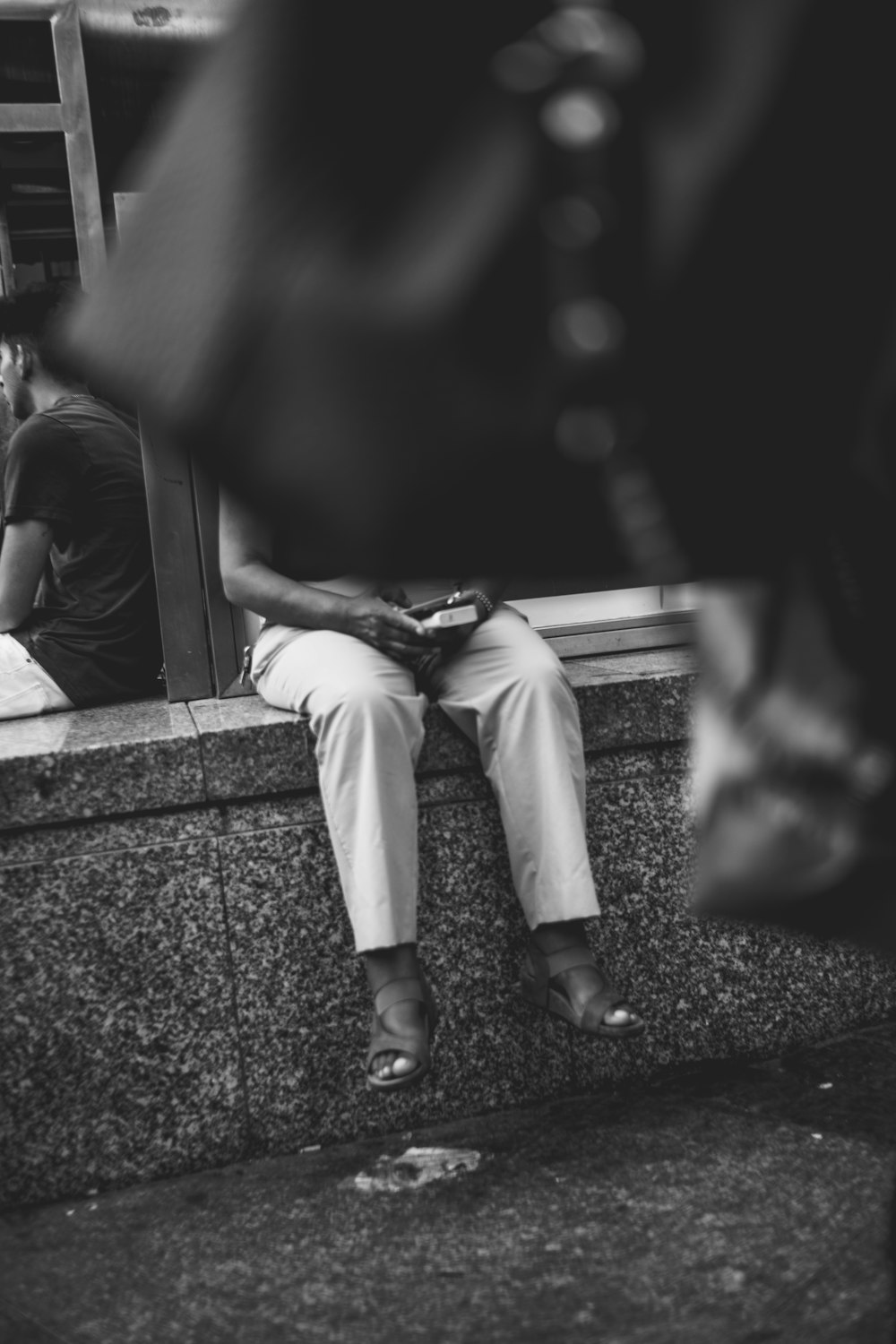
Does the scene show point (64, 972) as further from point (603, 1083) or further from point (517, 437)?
point (517, 437)

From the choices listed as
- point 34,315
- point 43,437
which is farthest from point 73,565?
point 34,315

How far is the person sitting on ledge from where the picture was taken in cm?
278

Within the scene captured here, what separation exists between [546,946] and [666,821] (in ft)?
2.09

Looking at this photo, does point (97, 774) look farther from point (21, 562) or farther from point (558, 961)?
point (558, 961)

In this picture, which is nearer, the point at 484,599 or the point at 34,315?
the point at 484,599

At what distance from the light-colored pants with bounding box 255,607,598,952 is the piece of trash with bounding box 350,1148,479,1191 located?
557 mm

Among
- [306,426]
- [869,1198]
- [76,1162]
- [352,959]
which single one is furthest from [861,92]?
[76,1162]

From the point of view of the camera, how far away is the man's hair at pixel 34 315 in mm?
3908

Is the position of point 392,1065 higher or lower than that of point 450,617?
lower

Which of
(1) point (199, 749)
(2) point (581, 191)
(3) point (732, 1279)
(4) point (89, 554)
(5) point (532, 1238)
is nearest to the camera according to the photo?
(2) point (581, 191)

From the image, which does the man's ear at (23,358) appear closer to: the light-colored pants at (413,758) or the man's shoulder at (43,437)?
the man's shoulder at (43,437)

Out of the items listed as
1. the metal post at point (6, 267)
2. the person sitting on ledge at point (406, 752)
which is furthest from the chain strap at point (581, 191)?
the metal post at point (6, 267)

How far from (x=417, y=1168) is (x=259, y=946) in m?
0.64

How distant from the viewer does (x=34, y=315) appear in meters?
3.93
